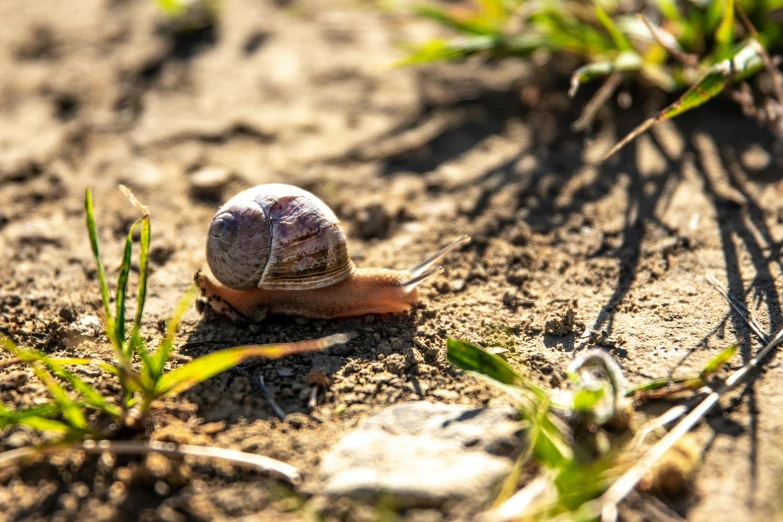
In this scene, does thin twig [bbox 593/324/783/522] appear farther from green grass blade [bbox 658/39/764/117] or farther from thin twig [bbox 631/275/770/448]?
green grass blade [bbox 658/39/764/117]

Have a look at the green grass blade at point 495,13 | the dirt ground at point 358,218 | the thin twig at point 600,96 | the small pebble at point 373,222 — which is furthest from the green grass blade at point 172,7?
the thin twig at point 600,96

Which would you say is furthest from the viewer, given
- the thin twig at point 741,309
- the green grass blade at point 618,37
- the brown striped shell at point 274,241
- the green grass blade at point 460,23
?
the green grass blade at point 460,23

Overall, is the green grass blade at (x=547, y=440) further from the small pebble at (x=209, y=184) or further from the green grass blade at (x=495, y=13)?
the green grass blade at (x=495, y=13)

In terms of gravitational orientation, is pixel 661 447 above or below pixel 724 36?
below

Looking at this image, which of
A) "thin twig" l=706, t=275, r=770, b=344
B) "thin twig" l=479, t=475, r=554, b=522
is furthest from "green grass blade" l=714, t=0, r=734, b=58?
"thin twig" l=479, t=475, r=554, b=522

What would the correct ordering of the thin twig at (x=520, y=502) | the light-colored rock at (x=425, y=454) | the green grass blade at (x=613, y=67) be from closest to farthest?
the thin twig at (x=520, y=502)
the light-colored rock at (x=425, y=454)
the green grass blade at (x=613, y=67)

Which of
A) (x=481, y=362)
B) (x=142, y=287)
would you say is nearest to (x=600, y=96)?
(x=481, y=362)

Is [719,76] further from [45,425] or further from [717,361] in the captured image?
[45,425]
